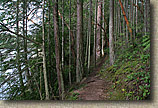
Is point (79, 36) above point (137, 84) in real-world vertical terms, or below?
above

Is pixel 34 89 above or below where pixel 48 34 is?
below

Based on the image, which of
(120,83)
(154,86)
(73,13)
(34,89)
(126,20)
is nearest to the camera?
(154,86)

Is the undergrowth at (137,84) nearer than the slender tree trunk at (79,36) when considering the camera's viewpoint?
Yes

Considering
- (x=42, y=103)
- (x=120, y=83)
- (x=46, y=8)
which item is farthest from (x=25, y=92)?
(x=120, y=83)

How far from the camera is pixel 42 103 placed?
1.44 meters

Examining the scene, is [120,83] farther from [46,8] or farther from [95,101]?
[46,8]

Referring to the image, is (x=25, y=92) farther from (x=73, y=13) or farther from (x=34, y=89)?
(x=73, y=13)

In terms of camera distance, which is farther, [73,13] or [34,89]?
[73,13]

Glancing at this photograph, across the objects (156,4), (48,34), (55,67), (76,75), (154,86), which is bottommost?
(76,75)

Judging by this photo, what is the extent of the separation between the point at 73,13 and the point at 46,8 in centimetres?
181

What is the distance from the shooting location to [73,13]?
133 inches

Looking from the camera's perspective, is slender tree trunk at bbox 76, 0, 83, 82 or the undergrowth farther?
slender tree trunk at bbox 76, 0, 83, 82

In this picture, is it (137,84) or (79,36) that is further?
(79,36)

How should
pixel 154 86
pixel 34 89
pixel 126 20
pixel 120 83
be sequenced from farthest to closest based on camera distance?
1. pixel 126 20
2. pixel 120 83
3. pixel 34 89
4. pixel 154 86
